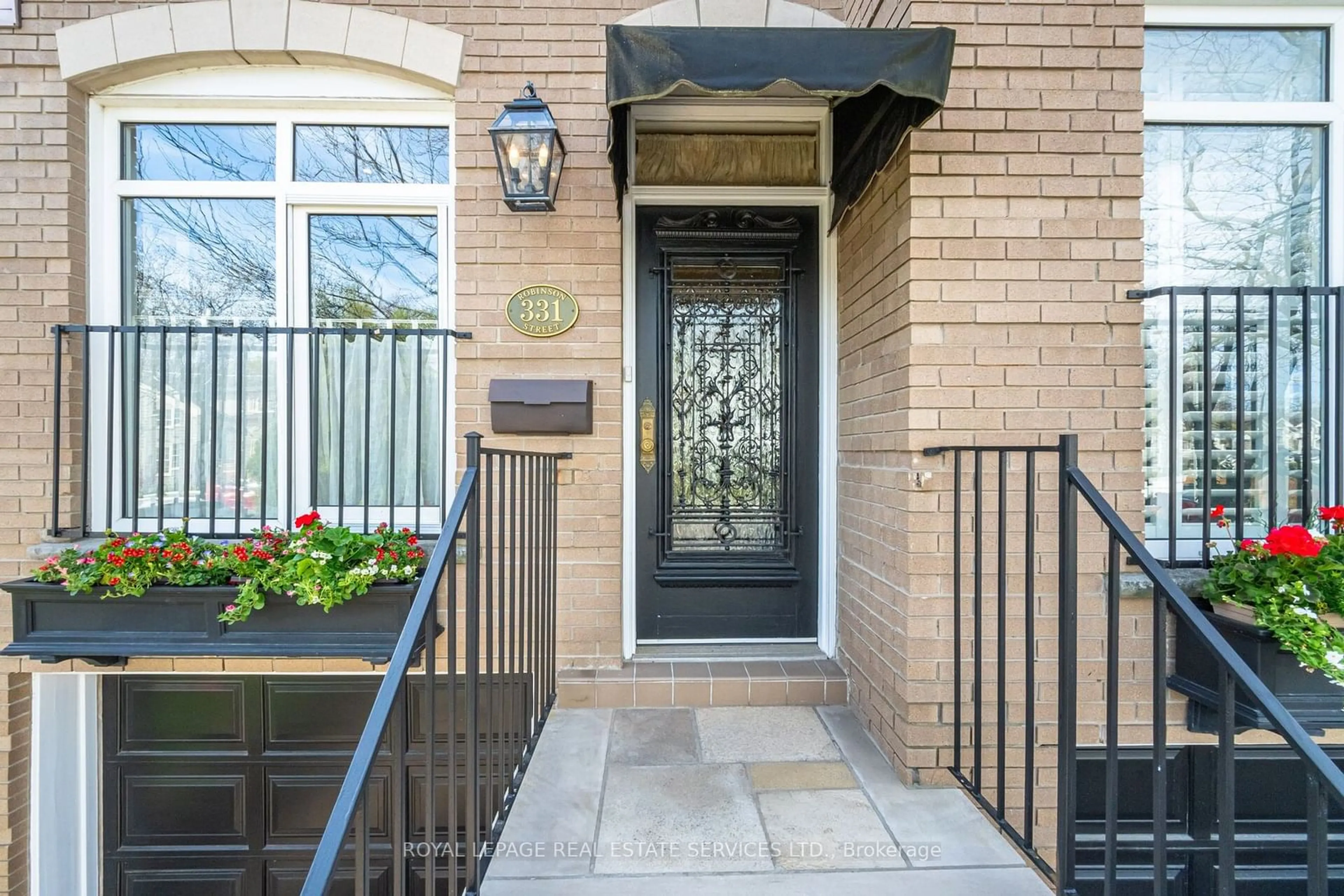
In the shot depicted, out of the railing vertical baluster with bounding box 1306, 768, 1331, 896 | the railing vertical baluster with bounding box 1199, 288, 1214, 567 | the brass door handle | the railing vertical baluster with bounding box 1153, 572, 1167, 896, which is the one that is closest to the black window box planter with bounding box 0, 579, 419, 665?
the brass door handle

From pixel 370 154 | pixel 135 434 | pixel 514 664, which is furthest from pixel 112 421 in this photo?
pixel 514 664

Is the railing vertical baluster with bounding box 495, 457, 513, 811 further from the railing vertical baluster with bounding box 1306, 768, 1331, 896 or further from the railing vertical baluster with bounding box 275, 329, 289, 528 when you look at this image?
the railing vertical baluster with bounding box 1306, 768, 1331, 896

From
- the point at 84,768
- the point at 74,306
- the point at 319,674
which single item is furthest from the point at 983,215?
the point at 84,768

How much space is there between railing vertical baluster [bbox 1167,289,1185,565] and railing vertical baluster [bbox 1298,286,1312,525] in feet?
1.14

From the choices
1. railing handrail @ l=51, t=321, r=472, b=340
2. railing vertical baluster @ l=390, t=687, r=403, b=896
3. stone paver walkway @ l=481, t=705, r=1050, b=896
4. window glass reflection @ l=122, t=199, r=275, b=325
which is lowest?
stone paver walkway @ l=481, t=705, r=1050, b=896

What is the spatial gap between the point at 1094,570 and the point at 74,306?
4.12 m

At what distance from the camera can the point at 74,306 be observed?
9.14 feet

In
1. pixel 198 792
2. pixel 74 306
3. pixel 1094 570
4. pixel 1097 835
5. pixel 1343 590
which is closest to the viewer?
pixel 1343 590

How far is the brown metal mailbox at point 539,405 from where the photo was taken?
2.70 meters

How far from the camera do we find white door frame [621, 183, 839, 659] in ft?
9.97

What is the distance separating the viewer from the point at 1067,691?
152cm

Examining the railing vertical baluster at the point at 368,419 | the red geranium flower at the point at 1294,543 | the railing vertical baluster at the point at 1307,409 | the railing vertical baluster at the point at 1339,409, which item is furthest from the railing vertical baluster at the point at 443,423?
the railing vertical baluster at the point at 1339,409

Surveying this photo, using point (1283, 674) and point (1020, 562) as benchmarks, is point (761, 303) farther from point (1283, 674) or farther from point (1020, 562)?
point (1283, 674)

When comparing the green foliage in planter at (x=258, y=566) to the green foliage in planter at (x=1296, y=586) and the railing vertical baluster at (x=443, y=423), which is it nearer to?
the railing vertical baluster at (x=443, y=423)
